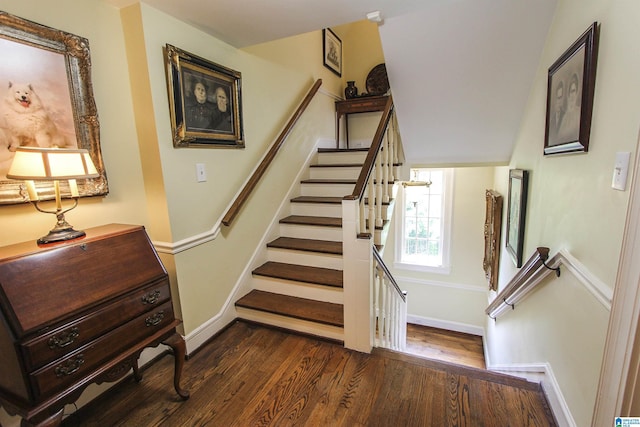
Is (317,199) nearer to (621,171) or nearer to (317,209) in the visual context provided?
(317,209)

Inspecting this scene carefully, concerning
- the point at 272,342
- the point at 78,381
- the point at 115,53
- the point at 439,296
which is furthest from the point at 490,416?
the point at 439,296

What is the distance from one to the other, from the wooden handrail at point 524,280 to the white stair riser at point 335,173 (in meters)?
1.72

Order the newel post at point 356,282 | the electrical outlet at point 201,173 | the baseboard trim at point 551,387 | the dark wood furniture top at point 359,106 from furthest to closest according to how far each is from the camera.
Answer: the dark wood furniture top at point 359,106
the electrical outlet at point 201,173
the newel post at point 356,282
the baseboard trim at point 551,387

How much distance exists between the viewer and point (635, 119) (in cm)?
90

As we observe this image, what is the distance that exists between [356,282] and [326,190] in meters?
1.47

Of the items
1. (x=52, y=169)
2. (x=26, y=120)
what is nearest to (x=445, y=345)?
(x=52, y=169)

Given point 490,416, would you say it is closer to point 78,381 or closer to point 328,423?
point 328,423

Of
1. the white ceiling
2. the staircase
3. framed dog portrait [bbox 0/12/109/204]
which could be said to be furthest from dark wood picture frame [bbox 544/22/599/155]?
framed dog portrait [bbox 0/12/109/204]

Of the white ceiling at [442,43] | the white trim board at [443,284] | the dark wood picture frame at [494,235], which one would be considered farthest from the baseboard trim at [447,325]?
the white ceiling at [442,43]

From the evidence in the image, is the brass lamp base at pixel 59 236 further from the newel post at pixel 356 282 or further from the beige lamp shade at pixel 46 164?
the newel post at pixel 356 282

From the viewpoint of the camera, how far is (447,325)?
4281 mm

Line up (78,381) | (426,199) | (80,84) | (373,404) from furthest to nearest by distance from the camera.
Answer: (426,199) → (373,404) → (80,84) → (78,381)

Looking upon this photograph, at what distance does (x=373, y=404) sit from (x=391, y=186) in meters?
1.88

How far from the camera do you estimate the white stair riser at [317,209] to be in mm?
2928
